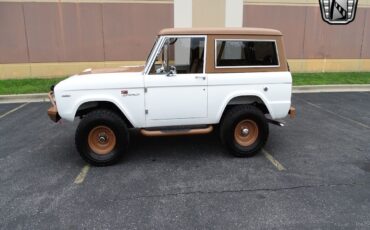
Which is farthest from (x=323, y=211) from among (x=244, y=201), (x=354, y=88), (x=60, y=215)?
(x=354, y=88)

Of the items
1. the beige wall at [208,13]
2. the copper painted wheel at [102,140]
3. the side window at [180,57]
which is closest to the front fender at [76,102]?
the copper painted wheel at [102,140]

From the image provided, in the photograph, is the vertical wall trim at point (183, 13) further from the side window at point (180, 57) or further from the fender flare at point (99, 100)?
the fender flare at point (99, 100)

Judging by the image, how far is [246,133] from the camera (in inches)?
227

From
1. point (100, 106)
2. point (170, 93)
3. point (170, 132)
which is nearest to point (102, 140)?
point (100, 106)

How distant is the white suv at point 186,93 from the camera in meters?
5.23

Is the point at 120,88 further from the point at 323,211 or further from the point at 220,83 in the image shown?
the point at 323,211

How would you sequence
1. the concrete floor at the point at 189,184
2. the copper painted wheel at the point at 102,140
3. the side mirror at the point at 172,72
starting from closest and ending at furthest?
the concrete floor at the point at 189,184 → the side mirror at the point at 172,72 → the copper painted wheel at the point at 102,140

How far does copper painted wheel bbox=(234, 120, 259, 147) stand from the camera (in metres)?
5.72

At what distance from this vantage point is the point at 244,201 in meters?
4.24

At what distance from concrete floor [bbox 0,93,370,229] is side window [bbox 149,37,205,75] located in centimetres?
155

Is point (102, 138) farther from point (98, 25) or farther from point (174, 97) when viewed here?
point (98, 25)

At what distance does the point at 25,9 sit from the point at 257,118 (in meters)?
10.9

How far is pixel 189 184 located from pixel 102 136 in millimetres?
1731

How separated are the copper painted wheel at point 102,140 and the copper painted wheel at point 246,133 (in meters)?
2.17
